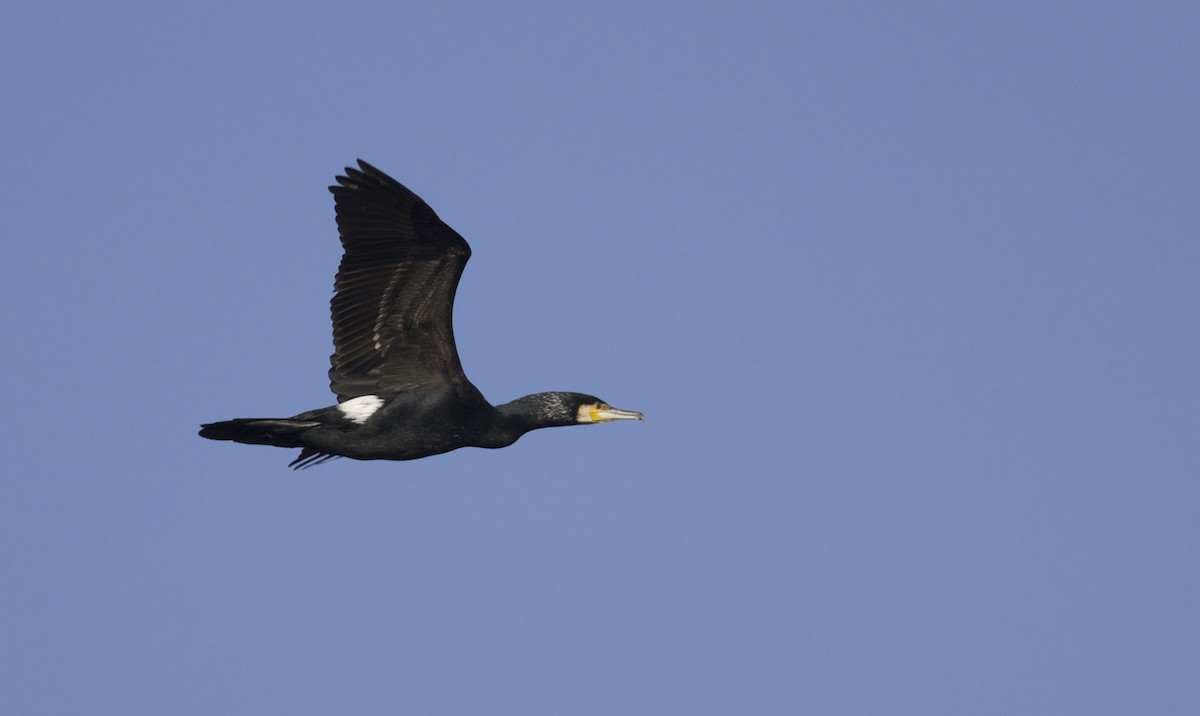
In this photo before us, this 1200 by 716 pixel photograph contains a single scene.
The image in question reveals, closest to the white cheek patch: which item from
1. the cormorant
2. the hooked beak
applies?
the cormorant

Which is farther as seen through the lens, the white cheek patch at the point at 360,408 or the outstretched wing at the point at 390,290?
the white cheek patch at the point at 360,408

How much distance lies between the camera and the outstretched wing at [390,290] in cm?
1384

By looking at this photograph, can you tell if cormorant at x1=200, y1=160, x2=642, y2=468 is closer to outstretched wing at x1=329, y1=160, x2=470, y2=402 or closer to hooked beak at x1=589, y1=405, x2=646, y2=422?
outstretched wing at x1=329, y1=160, x2=470, y2=402

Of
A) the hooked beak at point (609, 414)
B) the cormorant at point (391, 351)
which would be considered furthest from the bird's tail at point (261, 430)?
the hooked beak at point (609, 414)

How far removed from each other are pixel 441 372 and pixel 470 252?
126 centimetres

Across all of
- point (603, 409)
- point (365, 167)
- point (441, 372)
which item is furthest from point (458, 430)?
point (365, 167)

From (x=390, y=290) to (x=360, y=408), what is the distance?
117cm

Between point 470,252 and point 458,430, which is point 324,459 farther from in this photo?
point 470,252

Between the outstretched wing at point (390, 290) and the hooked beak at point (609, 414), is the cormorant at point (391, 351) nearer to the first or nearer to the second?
the outstretched wing at point (390, 290)

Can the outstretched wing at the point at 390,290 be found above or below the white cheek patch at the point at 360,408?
above

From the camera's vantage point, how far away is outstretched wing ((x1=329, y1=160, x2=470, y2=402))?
545 inches

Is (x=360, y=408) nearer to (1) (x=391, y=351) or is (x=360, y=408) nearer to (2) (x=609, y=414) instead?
(1) (x=391, y=351)

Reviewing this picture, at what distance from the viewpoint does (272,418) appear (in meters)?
13.8

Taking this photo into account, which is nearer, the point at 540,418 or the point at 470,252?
the point at 470,252
